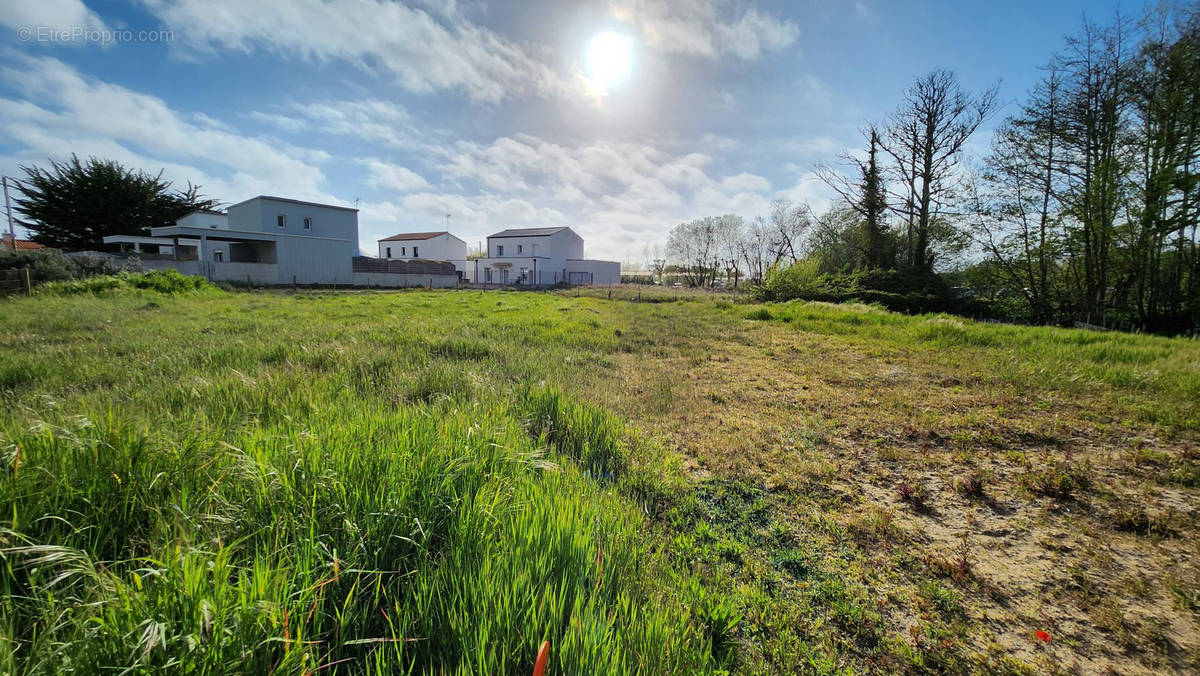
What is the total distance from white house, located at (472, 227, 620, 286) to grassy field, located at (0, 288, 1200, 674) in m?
44.6

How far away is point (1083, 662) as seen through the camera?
5.55 ft

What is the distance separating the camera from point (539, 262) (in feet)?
161

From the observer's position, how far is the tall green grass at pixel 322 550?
3.42 feet

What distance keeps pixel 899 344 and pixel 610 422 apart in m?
8.38

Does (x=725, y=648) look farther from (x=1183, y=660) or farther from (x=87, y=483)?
(x=87, y=483)

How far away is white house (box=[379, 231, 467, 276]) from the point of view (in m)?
55.6

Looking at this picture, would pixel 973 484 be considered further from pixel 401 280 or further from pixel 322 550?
pixel 401 280

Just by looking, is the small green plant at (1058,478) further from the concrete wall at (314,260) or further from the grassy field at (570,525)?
the concrete wall at (314,260)

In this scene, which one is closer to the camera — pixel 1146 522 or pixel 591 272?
pixel 1146 522

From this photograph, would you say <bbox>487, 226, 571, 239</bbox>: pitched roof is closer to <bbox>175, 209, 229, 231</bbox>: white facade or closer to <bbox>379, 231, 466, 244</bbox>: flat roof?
<bbox>379, 231, 466, 244</bbox>: flat roof

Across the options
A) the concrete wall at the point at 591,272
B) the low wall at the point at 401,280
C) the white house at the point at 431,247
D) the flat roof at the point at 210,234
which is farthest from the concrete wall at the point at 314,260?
the concrete wall at the point at 591,272

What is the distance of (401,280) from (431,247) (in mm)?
21452

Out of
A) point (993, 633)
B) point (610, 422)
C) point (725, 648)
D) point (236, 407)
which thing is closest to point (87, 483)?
point (236, 407)

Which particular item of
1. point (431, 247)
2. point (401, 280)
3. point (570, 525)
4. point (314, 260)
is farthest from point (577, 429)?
point (431, 247)
